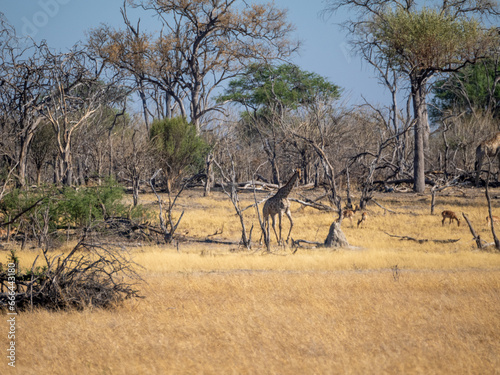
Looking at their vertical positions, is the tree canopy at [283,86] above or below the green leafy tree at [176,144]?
above

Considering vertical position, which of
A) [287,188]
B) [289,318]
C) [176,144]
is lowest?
[289,318]

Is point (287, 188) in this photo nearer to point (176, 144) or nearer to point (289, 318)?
point (289, 318)

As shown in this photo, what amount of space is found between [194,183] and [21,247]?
1581 cm

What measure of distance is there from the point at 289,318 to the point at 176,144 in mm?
→ 19961

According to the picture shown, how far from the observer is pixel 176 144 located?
26.2 metres

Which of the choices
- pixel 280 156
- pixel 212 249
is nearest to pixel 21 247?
pixel 212 249

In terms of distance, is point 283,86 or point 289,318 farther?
point 283,86

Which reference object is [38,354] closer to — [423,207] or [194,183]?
[423,207]

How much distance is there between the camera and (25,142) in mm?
18078

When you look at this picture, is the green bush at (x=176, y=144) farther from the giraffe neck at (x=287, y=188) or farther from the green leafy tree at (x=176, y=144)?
the giraffe neck at (x=287, y=188)

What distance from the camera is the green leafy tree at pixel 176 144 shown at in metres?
25.8

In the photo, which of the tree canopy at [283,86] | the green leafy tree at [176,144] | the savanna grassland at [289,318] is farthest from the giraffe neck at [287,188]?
the tree canopy at [283,86]

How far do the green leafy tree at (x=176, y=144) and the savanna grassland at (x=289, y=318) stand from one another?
44.5 ft

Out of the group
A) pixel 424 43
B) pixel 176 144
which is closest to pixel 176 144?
pixel 176 144
